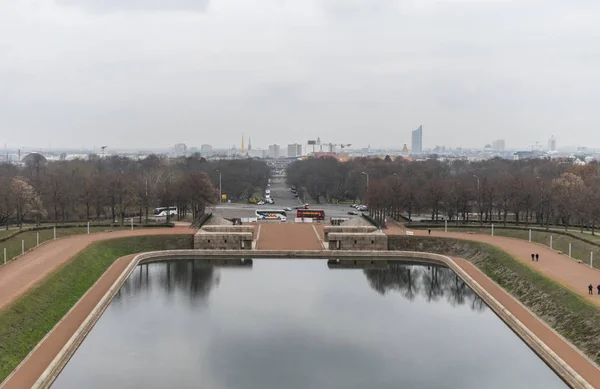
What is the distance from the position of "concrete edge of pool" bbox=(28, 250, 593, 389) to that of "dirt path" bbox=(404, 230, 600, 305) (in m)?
3.36

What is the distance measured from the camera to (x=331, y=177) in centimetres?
7688

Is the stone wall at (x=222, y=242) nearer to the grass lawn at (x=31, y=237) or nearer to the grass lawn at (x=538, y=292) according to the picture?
the grass lawn at (x=31, y=237)

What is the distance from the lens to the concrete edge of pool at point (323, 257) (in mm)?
19062

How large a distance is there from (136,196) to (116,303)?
74.0 ft

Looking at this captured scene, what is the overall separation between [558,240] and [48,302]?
1261 inches

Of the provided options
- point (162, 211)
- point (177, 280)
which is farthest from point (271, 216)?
point (177, 280)

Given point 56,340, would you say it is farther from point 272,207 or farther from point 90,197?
point 272,207

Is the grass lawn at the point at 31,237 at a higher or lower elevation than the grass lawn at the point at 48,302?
higher

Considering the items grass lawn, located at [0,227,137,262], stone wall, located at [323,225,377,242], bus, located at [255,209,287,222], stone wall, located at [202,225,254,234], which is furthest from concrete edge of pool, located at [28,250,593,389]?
bus, located at [255,209,287,222]

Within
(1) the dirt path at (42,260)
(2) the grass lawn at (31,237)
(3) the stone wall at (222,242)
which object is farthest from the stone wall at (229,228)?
Result: (2) the grass lawn at (31,237)

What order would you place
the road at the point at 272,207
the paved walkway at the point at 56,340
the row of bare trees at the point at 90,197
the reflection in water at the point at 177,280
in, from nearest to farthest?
the paved walkway at the point at 56,340
the reflection in water at the point at 177,280
the row of bare trees at the point at 90,197
the road at the point at 272,207

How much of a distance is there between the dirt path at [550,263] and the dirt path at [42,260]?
22.8 meters

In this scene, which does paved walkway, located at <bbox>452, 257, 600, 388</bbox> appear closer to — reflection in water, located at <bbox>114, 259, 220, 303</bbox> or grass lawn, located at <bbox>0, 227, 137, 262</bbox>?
reflection in water, located at <bbox>114, 259, 220, 303</bbox>

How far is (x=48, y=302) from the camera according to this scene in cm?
Answer: 2464
